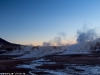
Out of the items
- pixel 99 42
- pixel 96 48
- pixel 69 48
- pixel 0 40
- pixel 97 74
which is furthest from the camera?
pixel 0 40

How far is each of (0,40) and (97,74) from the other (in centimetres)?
16891

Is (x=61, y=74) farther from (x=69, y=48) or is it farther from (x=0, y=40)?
(x=0, y=40)

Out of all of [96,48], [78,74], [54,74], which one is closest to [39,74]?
[54,74]

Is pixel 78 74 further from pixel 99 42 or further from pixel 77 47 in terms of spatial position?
pixel 99 42

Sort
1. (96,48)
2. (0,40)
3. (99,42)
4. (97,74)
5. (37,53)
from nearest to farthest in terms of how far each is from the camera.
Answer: (97,74) < (37,53) < (99,42) < (96,48) < (0,40)

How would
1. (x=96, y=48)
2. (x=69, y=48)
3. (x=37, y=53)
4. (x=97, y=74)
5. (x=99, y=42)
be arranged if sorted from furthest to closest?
(x=96, y=48)
(x=99, y=42)
(x=69, y=48)
(x=37, y=53)
(x=97, y=74)

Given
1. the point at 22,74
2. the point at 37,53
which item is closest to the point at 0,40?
the point at 37,53

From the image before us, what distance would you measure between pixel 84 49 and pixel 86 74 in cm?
5784

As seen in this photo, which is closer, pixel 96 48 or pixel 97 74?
pixel 97 74

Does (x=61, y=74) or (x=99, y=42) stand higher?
(x=99, y=42)

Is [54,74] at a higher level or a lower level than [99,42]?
lower

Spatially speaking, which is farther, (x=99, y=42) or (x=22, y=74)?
(x=99, y=42)

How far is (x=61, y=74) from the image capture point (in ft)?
66.6

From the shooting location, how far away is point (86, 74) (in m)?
20.1
